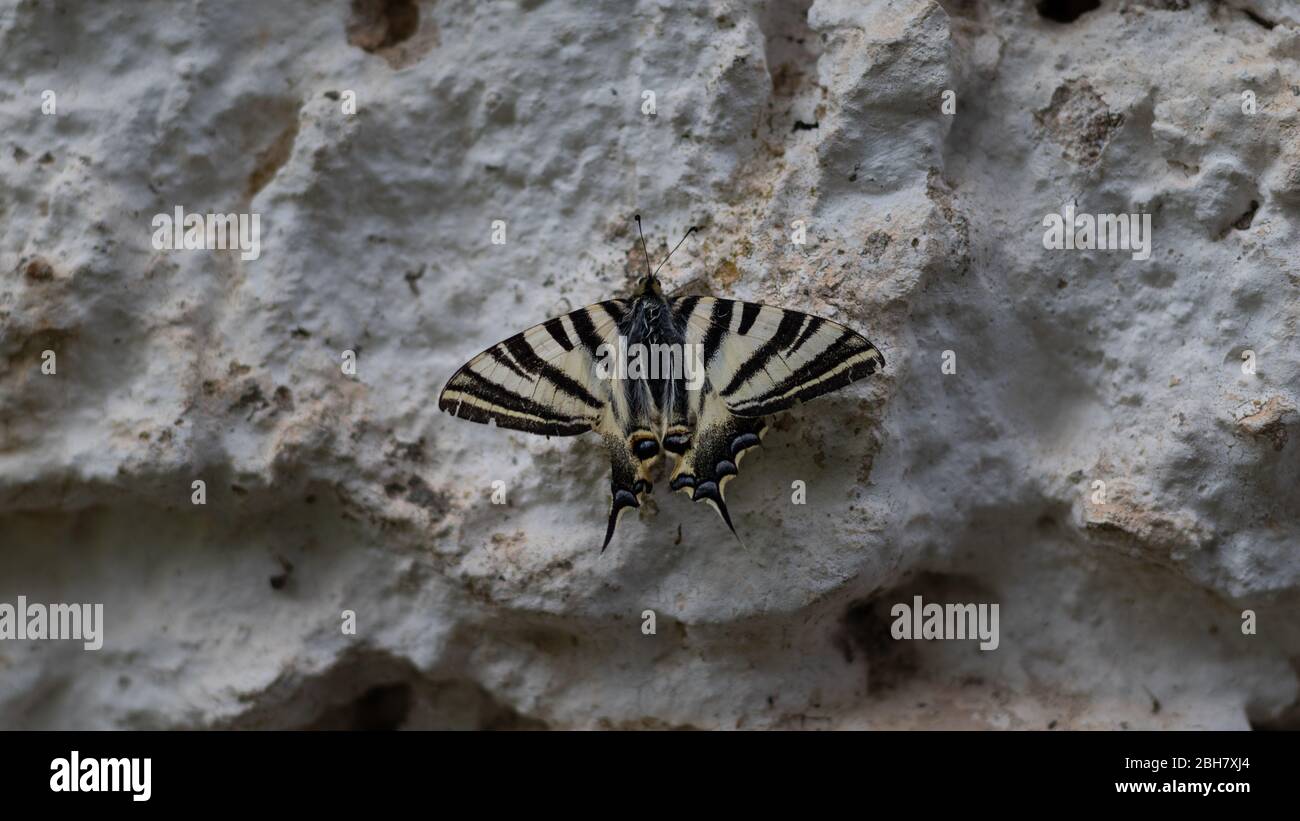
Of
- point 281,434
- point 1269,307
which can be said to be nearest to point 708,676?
point 281,434

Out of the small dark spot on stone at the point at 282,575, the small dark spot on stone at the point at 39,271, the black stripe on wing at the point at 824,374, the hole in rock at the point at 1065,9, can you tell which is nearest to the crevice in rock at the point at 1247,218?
the hole in rock at the point at 1065,9

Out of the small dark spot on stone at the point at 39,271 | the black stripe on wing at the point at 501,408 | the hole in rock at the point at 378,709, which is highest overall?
the small dark spot on stone at the point at 39,271

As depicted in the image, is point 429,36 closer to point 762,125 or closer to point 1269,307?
point 762,125

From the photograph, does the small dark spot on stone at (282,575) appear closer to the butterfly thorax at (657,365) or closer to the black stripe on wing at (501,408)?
the black stripe on wing at (501,408)

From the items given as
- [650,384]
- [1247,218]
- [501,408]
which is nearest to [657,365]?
[650,384]

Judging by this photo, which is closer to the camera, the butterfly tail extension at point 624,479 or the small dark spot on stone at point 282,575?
the butterfly tail extension at point 624,479

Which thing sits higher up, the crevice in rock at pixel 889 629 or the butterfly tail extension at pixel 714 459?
the butterfly tail extension at pixel 714 459

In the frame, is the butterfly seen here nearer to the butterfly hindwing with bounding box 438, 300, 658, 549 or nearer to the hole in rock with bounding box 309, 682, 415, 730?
the butterfly hindwing with bounding box 438, 300, 658, 549
